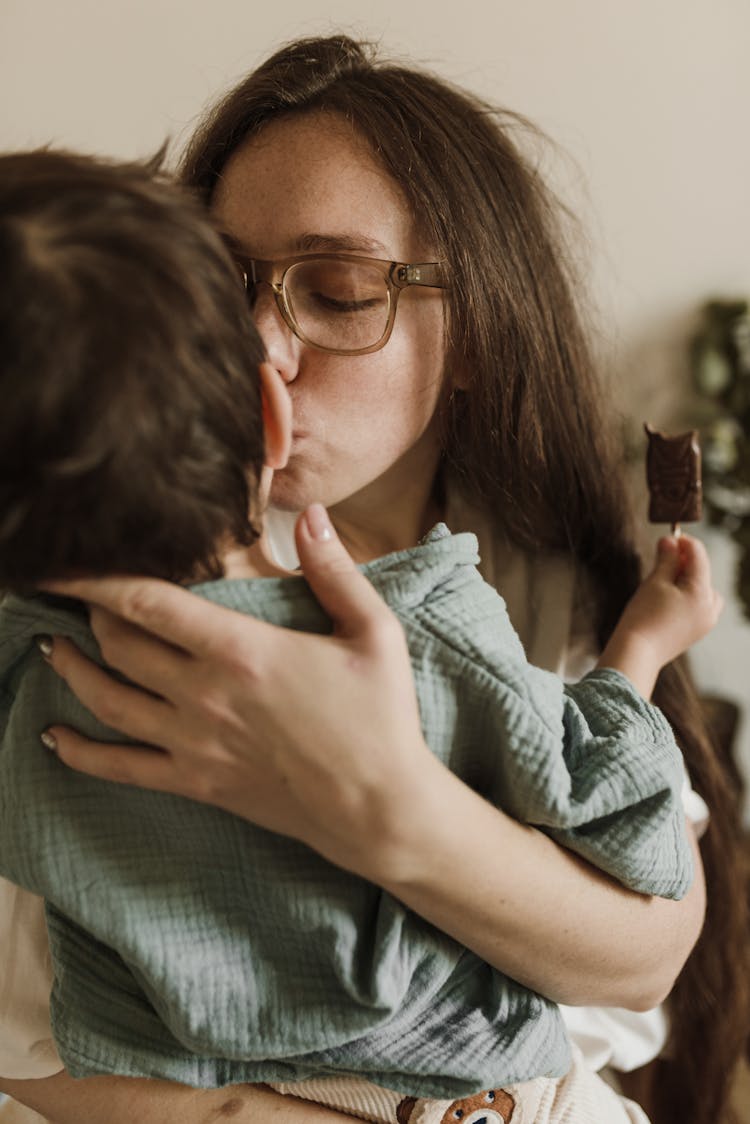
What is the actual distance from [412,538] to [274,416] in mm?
681

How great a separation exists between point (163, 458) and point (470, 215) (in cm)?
69

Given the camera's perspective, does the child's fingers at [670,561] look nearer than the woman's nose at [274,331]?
No

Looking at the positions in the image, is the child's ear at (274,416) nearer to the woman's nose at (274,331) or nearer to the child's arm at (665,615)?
the woman's nose at (274,331)

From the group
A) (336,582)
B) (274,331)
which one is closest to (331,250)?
(274,331)

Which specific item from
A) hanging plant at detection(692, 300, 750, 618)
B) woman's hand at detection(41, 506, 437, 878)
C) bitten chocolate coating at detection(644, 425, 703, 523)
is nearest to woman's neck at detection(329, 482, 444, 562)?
bitten chocolate coating at detection(644, 425, 703, 523)

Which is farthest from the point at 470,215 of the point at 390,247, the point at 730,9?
→ the point at 730,9

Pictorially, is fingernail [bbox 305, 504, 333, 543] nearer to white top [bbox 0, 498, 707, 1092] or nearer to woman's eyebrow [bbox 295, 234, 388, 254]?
woman's eyebrow [bbox 295, 234, 388, 254]

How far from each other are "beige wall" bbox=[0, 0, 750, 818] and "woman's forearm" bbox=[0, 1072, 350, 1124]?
1.47m

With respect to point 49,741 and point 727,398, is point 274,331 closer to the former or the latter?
point 49,741

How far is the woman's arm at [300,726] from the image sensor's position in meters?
0.79

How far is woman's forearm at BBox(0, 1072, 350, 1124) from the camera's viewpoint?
3.22 ft

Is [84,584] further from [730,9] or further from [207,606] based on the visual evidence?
[730,9]

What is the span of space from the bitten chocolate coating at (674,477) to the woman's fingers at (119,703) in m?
0.80

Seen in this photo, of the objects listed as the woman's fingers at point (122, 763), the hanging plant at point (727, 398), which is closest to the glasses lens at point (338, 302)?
the woman's fingers at point (122, 763)
